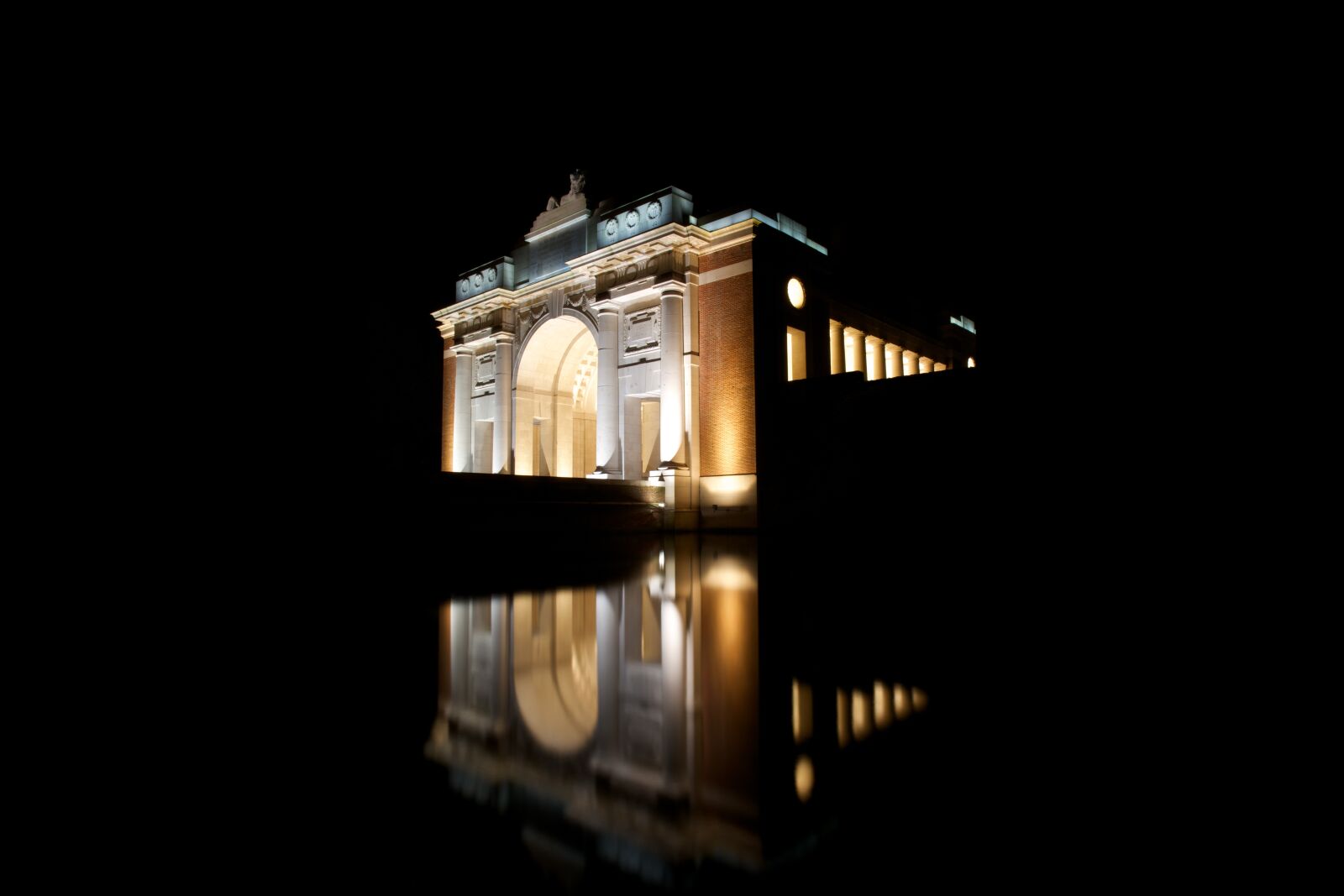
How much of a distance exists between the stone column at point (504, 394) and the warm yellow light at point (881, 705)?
60.2 feet

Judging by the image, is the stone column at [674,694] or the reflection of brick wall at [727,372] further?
the reflection of brick wall at [727,372]

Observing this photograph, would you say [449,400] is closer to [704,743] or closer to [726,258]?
[726,258]

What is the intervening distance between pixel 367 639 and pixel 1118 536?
849 cm

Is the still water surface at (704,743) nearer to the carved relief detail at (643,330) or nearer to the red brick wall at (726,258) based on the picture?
the red brick wall at (726,258)

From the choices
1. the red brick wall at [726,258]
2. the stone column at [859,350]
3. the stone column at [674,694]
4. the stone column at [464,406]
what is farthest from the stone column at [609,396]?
the stone column at [674,694]

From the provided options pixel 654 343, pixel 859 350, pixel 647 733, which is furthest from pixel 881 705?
pixel 859 350

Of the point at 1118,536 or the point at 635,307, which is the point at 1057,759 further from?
the point at 635,307

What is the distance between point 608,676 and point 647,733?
27.5 inches

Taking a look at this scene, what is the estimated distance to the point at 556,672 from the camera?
2684 mm

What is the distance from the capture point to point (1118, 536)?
8172 millimetres

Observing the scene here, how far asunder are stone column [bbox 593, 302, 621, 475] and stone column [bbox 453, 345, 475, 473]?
6.17m

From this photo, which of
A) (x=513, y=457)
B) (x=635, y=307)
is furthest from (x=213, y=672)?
(x=513, y=457)

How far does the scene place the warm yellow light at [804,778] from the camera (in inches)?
58.8

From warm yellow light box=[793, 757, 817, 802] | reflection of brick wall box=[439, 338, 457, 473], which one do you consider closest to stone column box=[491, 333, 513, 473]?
Result: reflection of brick wall box=[439, 338, 457, 473]
